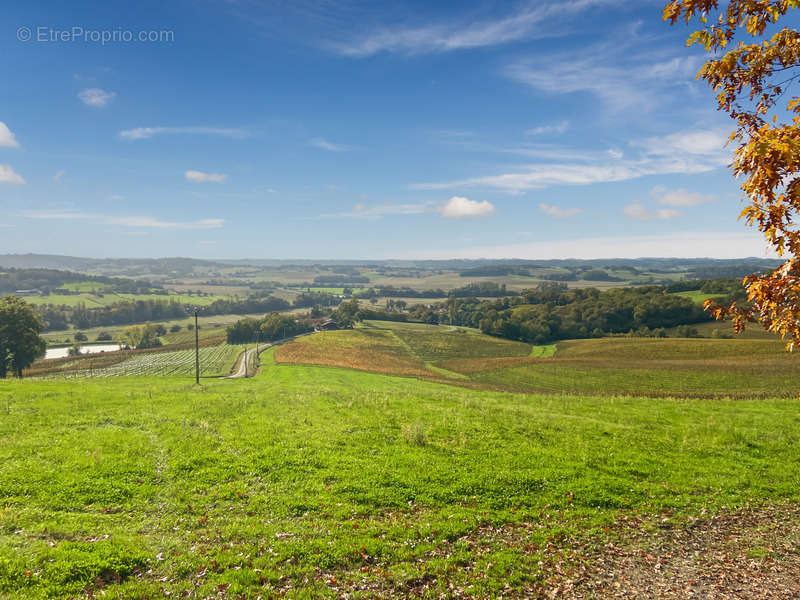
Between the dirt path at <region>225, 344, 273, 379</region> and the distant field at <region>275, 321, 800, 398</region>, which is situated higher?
the distant field at <region>275, 321, 800, 398</region>

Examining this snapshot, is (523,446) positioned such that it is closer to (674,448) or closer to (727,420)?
(674,448)

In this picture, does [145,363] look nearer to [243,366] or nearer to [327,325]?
[243,366]

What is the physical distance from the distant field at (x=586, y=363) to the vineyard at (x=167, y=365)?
54.6 ft

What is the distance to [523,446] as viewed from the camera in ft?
60.0

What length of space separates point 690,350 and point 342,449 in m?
90.5

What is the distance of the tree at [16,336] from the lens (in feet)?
208

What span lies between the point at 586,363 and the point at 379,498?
78286 mm

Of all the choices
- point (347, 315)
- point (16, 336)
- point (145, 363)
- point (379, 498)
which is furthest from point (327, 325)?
point (379, 498)

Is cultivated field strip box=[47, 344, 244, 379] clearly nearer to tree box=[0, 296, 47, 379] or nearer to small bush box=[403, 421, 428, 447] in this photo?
tree box=[0, 296, 47, 379]

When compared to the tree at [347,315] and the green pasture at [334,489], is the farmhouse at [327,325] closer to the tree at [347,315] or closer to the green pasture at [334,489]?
the tree at [347,315]

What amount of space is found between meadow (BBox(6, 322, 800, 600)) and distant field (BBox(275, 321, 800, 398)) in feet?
126

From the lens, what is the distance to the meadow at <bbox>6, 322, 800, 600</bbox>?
955 centimetres

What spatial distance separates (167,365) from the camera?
109250mm

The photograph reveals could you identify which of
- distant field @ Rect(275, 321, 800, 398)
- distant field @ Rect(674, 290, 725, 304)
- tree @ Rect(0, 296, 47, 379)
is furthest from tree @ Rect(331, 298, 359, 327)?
distant field @ Rect(674, 290, 725, 304)
